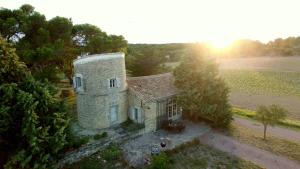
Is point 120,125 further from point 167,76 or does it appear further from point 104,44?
point 104,44

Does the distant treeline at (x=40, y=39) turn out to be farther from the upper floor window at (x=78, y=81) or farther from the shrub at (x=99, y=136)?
the shrub at (x=99, y=136)

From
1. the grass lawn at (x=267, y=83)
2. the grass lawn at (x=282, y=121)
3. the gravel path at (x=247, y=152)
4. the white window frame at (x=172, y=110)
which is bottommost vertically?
the gravel path at (x=247, y=152)

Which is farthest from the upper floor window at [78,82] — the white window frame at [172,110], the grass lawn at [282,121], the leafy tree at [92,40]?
the grass lawn at [282,121]

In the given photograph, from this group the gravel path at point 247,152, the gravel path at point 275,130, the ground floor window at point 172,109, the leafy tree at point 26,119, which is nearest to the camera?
the leafy tree at point 26,119

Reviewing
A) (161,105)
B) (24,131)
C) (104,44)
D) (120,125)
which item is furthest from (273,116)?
(104,44)

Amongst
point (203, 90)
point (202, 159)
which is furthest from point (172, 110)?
point (202, 159)

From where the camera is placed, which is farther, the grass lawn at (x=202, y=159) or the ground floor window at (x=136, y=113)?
the ground floor window at (x=136, y=113)
